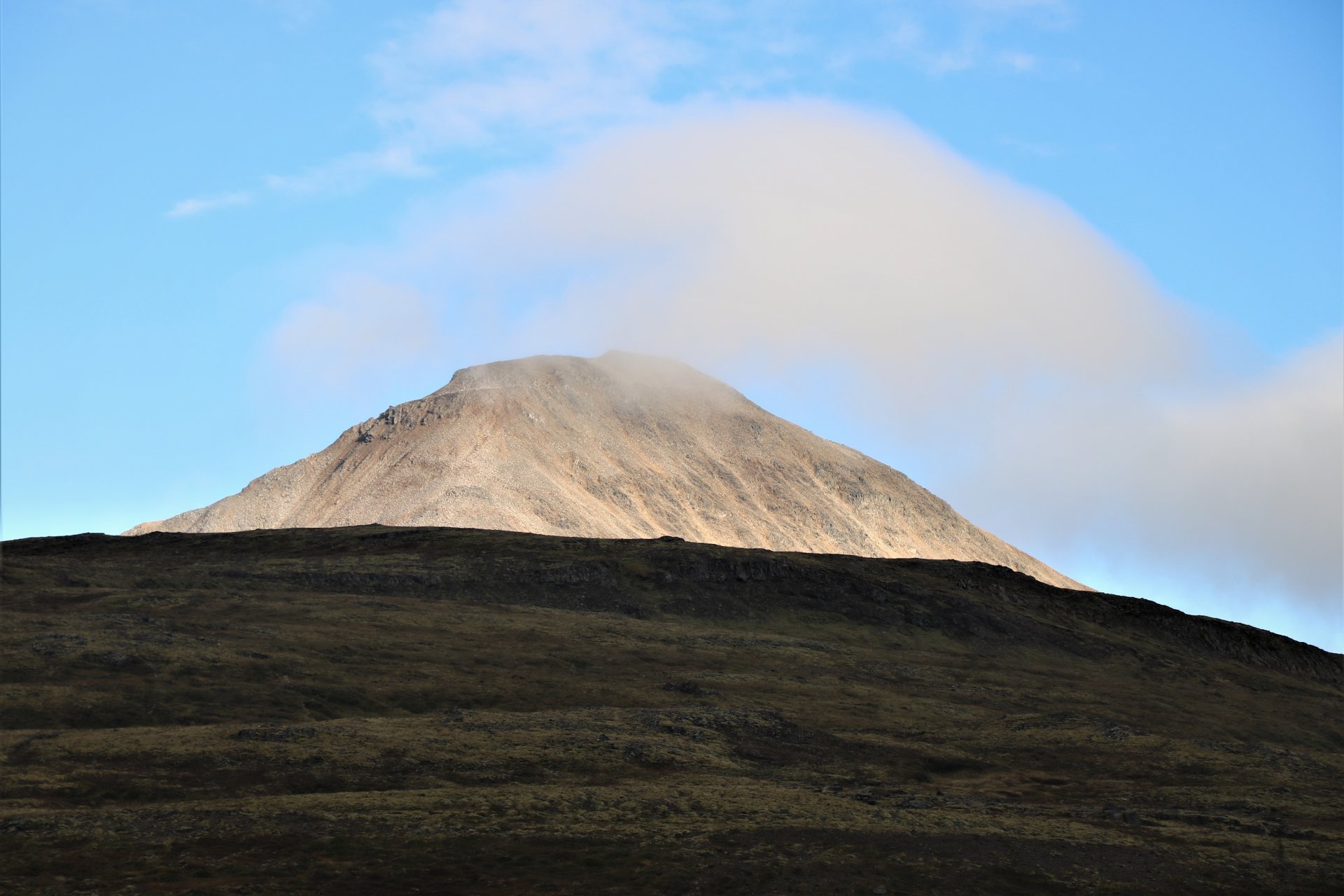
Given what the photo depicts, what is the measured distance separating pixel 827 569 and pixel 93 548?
70.6m

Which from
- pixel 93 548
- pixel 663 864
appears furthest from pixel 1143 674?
pixel 93 548

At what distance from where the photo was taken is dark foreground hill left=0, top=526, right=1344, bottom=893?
4466 cm

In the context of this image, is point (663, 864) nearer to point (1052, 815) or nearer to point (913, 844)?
point (913, 844)

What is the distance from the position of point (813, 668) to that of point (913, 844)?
48.2 m

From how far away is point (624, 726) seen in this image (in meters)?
69.5

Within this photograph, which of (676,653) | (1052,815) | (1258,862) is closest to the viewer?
(1258,862)

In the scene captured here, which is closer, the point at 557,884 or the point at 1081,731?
the point at 557,884

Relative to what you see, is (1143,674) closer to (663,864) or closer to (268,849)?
(663,864)

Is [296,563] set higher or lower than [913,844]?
higher

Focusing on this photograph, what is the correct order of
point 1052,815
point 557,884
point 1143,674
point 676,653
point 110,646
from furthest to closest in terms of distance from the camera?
point 1143,674 → point 676,653 → point 110,646 → point 1052,815 → point 557,884

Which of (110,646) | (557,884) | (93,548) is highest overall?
(93,548)

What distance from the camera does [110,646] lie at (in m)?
76.1

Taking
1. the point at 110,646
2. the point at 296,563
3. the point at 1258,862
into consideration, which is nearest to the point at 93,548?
the point at 296,563

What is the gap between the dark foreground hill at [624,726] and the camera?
147 feet
